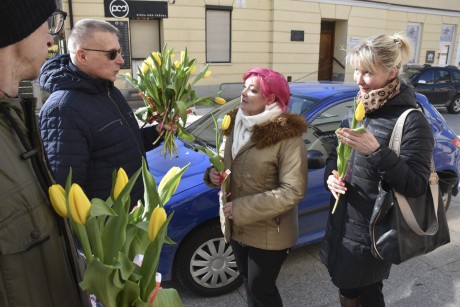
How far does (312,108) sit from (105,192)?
2.01 m

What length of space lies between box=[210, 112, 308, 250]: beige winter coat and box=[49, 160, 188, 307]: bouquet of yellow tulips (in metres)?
1.07

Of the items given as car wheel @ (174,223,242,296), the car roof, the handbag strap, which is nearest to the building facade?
the car roof

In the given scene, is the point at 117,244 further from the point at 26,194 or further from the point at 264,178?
the point at 264,178

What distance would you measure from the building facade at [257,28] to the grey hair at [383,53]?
9.13 metres

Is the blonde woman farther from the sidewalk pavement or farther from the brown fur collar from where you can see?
the sidewalk pavement

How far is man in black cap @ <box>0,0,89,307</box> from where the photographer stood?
956 millimetres

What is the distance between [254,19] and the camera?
1417 cm

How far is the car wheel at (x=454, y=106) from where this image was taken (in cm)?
1330

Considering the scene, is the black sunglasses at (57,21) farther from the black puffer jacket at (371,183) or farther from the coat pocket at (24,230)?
the black puffer jacket at (371,183)

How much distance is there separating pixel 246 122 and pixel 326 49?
52.5 feet

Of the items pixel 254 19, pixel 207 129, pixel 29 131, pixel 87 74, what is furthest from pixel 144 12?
pixel 29 131

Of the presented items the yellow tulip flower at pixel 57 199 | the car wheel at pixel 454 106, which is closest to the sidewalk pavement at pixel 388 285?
the yellow tulip flower at pixel 57 199

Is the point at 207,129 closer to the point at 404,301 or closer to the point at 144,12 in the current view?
the point at 404,301

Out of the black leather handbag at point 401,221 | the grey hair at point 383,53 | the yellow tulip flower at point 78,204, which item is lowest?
the black leather handbag at point 401,221
